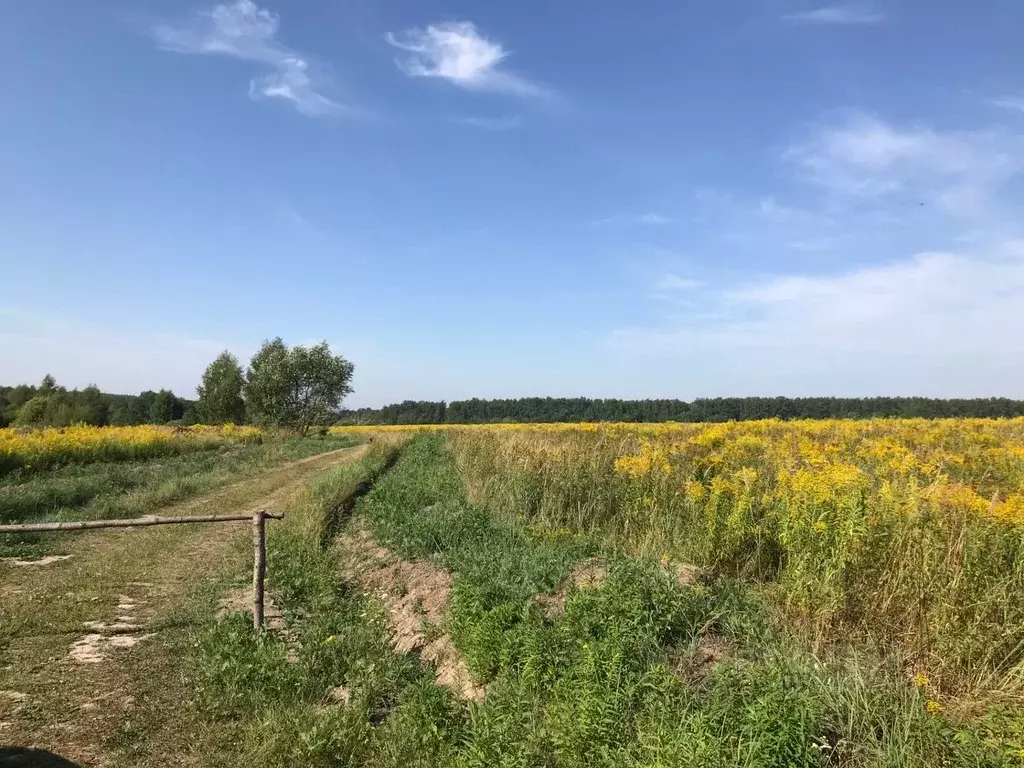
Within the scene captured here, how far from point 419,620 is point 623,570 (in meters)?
2.68

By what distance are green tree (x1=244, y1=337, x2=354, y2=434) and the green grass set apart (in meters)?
49.0

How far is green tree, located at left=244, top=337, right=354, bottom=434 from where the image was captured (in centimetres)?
5350

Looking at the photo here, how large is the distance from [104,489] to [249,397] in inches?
1616

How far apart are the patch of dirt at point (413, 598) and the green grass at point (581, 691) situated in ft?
0.60

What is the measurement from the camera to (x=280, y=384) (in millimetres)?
53344

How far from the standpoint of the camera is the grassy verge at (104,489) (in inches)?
496

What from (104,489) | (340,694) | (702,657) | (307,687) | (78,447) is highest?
(78,447)

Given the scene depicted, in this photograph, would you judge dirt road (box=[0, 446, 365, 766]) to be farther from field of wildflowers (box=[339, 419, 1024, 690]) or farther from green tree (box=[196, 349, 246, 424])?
green tree (box=[196, 349, 246, 424])

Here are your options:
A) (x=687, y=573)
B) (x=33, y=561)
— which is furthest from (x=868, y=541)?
(x=33, y=561)

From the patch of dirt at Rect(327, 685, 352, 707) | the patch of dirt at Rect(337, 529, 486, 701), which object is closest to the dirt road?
the patch of dirt at Rect(327, 685, 352, 707)

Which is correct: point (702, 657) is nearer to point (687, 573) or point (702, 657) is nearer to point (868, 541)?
point (687, 573)

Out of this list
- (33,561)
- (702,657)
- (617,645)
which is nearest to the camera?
(617,645)

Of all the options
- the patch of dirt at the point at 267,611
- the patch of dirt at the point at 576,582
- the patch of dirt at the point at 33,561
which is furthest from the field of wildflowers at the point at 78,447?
the patch of dirt at the point at 576,582

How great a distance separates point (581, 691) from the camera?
13.5 feet
